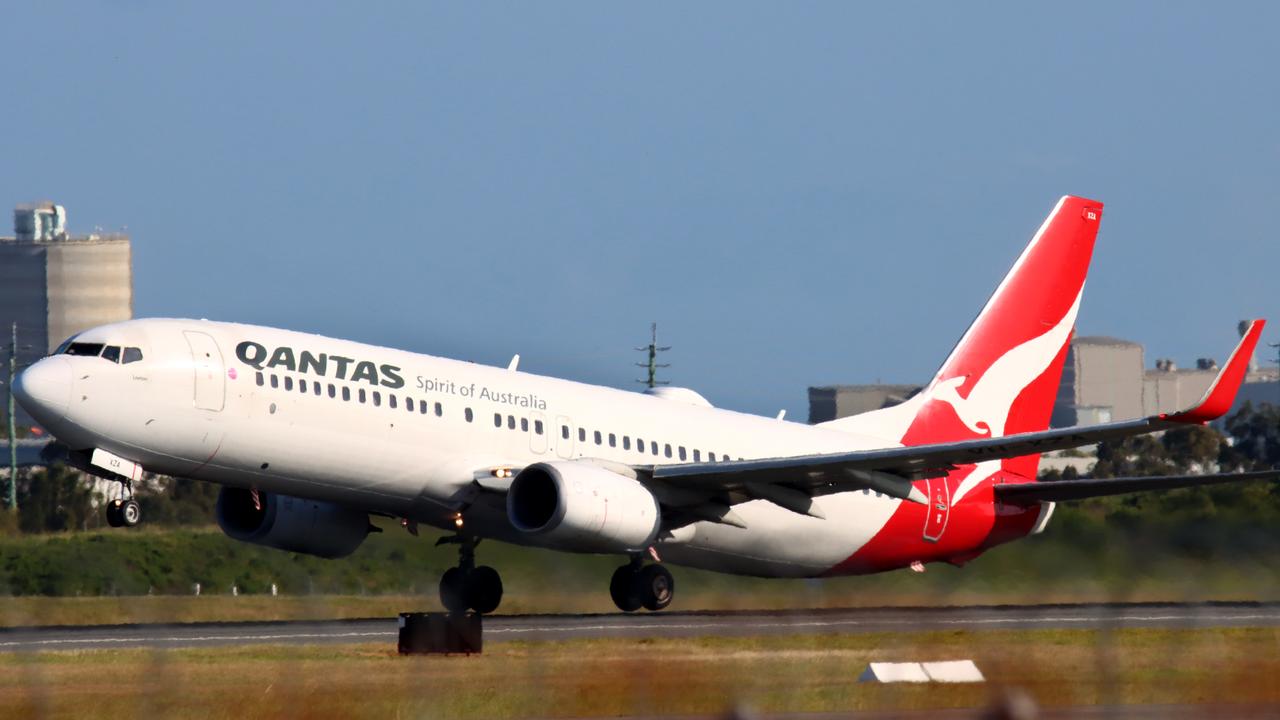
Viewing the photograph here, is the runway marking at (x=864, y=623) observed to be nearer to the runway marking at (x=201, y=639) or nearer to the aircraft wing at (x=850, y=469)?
the aircraft wing at (x=850, y=469)

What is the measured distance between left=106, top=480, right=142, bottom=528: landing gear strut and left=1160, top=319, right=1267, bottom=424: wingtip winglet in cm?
1566

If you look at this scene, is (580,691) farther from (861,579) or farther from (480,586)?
(861,579)

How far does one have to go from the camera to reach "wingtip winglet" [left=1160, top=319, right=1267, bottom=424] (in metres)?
30.5

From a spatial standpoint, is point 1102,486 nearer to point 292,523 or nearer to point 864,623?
point 864,623

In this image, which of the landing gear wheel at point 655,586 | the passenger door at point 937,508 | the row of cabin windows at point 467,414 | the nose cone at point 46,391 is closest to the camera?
the nose cone at point 46,391

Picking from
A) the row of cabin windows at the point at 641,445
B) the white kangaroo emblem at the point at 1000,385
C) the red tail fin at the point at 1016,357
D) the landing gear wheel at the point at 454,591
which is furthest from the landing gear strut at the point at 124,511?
the white kangaroo emblem at the point at 1000,385

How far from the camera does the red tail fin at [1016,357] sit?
42.1 m

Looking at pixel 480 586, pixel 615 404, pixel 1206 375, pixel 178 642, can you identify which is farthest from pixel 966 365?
pixel 1206 375

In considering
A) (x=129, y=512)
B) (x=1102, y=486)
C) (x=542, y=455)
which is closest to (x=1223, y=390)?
(x=1102, y=486)

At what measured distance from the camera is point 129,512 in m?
32.7

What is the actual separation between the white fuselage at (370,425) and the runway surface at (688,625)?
64.2 inches

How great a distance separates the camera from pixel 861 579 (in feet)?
133

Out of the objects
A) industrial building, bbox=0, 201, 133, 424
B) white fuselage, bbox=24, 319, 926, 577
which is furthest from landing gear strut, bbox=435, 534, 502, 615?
industrial building, bbox=0, 201, 133, 424

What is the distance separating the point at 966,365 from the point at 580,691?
69.5 feet
